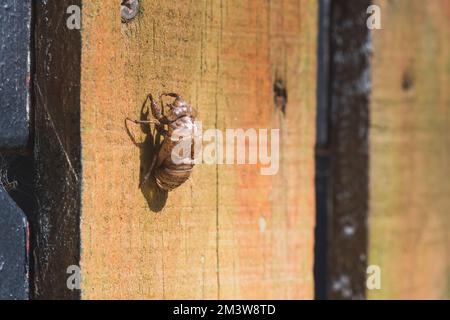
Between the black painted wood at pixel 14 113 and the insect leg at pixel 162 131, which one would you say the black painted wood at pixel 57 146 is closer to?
the black painted wood at pixel 14 113

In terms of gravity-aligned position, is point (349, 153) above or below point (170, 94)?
below

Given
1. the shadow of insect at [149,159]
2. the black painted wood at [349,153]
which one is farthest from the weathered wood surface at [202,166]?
the black painted wood at [349,153]

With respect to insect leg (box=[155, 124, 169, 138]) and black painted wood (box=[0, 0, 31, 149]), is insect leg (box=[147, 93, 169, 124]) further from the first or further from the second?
black painted wood (box=[0, 0, 31, 149])

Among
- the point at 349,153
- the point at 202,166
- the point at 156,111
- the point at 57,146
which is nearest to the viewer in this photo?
the point at 57,146

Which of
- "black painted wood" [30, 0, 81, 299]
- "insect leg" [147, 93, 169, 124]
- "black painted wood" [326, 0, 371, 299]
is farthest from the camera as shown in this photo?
"black painted wood" [326, 0, 371, 299]

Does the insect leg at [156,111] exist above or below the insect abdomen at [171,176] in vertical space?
above

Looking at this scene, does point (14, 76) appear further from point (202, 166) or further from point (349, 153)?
point (349, 153)

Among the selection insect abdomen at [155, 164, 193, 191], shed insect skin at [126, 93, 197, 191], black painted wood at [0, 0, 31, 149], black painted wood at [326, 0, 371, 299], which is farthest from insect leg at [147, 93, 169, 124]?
black painted wood at [326, 0, 371, 299]

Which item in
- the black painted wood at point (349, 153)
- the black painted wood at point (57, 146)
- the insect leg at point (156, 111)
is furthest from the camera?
the black painted wood at point (349, 153)

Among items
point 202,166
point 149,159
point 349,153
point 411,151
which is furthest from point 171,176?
point 411,151
